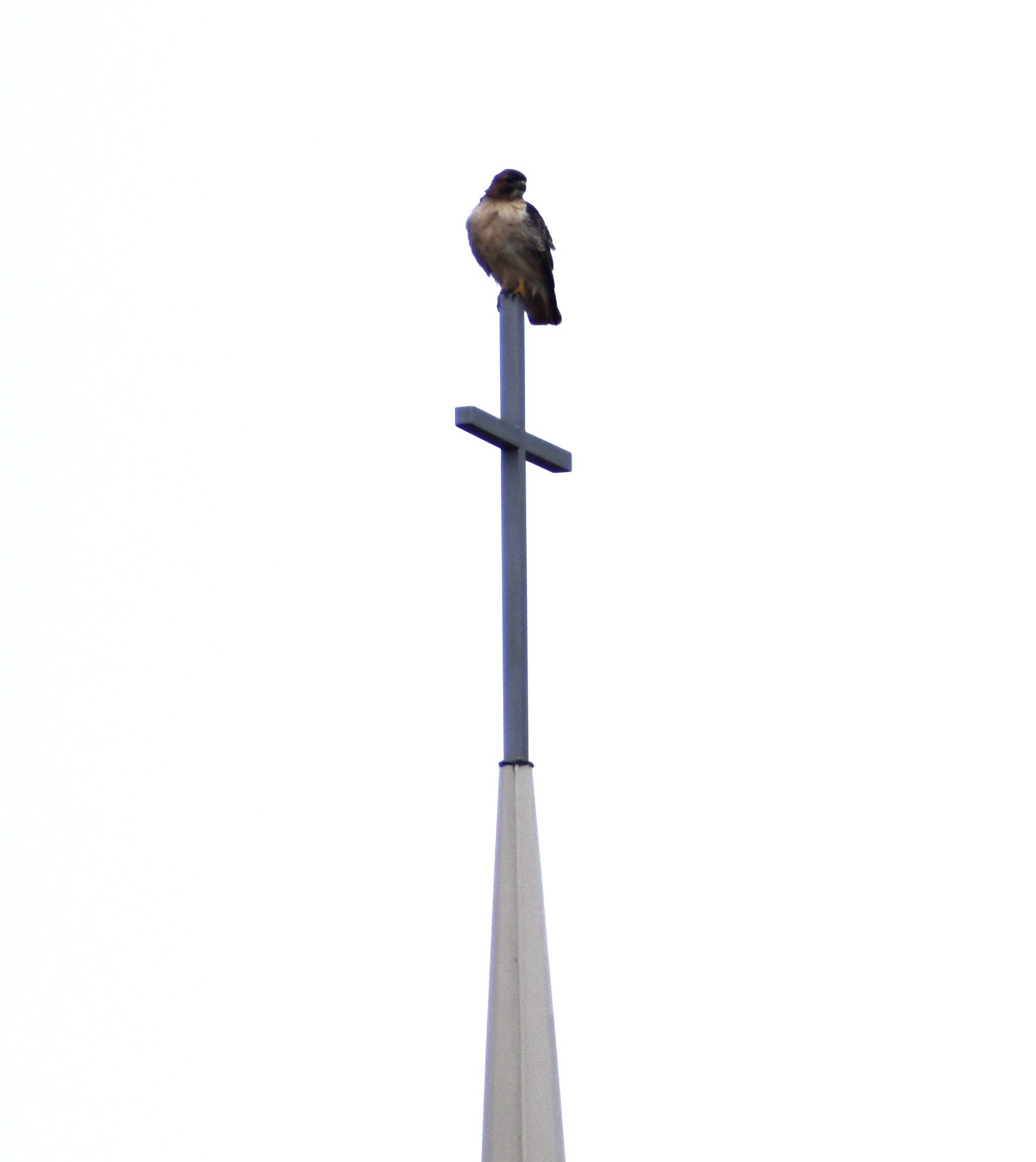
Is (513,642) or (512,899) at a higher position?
(513,642)

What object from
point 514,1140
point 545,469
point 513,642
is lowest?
point 514,1140

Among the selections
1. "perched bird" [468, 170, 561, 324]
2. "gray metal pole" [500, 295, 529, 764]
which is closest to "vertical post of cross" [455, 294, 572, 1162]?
"gray metal pole" [500, 295, 529, 764]

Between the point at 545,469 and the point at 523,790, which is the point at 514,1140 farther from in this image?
the point at 545,469

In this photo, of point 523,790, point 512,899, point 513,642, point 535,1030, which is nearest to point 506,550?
point 513,642

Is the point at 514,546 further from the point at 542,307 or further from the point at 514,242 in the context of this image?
the point at 542,307

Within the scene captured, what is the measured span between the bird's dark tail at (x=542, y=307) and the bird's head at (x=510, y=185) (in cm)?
46

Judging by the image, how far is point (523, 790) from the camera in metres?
5.20

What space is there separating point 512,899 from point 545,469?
5.31 feet

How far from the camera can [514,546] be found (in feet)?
18.1


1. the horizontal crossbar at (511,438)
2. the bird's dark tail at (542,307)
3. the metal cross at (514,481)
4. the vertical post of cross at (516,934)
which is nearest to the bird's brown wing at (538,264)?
the bird's dark tail at (542,307)

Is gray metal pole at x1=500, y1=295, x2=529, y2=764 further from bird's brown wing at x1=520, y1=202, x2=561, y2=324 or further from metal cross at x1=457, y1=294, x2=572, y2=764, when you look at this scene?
bird's brown wing at x1=520, y1=202, x2=561, y2=324

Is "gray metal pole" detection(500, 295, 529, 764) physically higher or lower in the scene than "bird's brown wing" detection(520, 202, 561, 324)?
lower

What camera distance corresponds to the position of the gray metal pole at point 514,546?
5305 millimetres

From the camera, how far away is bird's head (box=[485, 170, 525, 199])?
771cm
